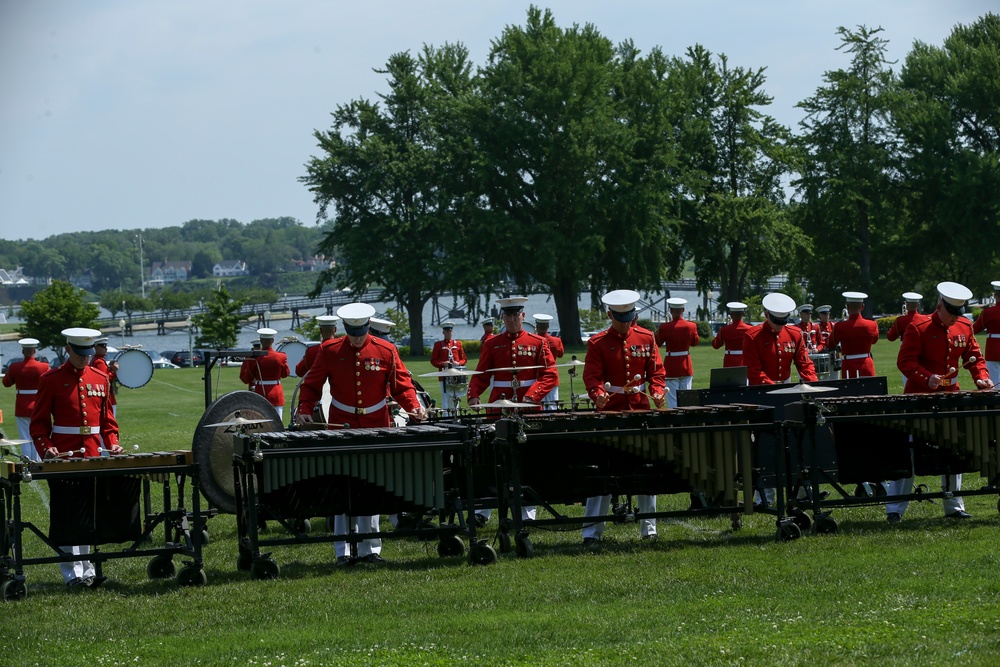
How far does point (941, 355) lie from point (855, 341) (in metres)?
6.04

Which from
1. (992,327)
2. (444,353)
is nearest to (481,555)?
(992,327)

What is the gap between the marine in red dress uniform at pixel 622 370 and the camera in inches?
420

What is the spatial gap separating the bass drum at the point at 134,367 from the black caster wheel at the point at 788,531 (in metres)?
8.61

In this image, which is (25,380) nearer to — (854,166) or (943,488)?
(943,488)

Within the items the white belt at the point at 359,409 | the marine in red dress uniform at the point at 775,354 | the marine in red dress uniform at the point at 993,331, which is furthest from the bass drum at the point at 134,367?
the marine in red dress uniform at the point at 993,331

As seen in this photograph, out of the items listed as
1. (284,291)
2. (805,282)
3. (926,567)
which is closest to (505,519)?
(926,567)

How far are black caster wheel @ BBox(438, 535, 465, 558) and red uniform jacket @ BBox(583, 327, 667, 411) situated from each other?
164cm

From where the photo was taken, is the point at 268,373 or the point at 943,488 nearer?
the point at 943,488

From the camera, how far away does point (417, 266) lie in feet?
186

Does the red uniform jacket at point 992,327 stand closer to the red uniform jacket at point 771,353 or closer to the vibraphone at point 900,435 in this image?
the red uniform jacket at point 771,353

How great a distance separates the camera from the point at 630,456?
10.2 metres

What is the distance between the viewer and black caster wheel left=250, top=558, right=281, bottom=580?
945cm

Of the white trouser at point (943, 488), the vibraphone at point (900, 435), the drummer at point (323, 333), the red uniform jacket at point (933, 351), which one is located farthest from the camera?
the drummer at point (323, 333)

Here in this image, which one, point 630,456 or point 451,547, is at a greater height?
point 630,456
